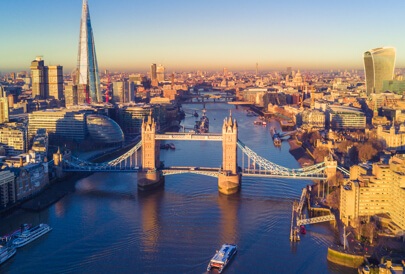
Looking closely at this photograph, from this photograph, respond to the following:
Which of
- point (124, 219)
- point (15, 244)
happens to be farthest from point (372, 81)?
point (15, 244)

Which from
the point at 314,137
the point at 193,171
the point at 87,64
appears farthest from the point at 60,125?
the point at 314,137

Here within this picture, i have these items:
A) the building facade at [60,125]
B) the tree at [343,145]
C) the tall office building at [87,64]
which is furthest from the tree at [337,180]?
the tall office building at [87,64]

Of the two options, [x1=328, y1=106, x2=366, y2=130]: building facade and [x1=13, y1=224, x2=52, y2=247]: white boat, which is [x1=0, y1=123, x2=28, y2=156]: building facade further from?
[x1=328, y1=106, x2=366, y2=130]: building facade

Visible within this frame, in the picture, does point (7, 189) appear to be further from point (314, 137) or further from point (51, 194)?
point (314, 137)

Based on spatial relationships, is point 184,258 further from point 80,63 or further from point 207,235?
point 80,63

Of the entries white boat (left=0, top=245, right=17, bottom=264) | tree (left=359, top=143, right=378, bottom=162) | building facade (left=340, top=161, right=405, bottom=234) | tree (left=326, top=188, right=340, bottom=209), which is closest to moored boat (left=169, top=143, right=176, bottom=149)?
tree (left=359, top=143, right=378, bottom=162)

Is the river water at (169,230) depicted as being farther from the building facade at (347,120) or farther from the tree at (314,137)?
the building facade at (347,120)
